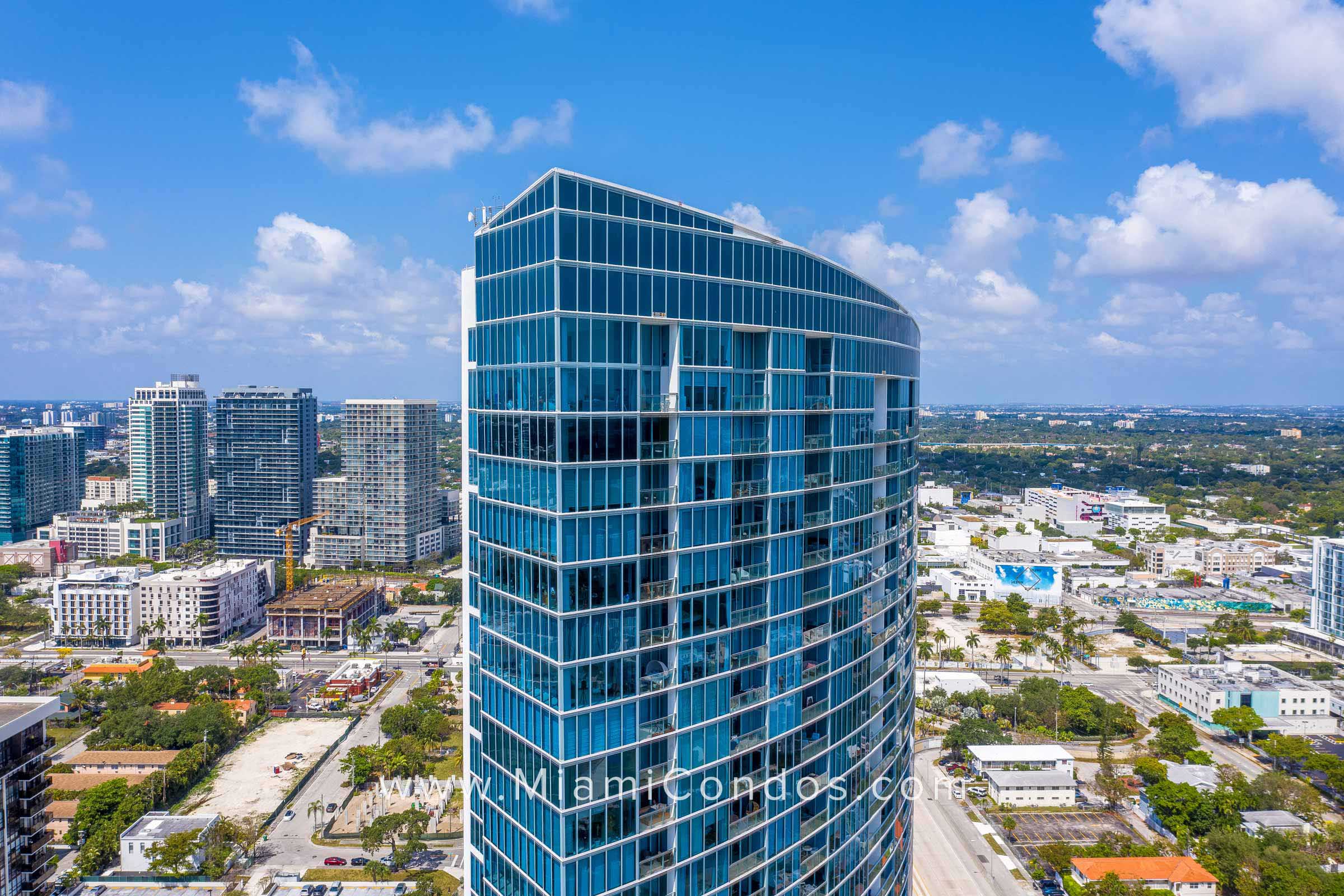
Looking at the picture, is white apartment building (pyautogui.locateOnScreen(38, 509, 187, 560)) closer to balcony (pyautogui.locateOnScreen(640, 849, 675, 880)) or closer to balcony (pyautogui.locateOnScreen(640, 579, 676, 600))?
balcony (pyautogui.locateOnScreen(640, 849, 675, 880))

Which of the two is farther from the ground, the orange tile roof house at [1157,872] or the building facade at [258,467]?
the building facade at [258,467]

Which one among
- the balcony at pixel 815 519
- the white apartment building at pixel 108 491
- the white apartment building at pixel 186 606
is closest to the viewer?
the balcony at pixel 815 519

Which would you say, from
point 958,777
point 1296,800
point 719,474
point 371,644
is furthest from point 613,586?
point 371,644

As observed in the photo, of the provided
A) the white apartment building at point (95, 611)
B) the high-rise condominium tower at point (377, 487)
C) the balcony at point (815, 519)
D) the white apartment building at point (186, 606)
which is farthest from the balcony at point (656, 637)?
the high-rise condominium tower at point (377, 487)

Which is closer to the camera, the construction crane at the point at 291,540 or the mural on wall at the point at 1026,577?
the mural on wall at the point at 1026,577

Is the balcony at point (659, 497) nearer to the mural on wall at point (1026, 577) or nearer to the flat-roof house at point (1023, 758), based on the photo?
the flat-roof house at point (1023, 758)

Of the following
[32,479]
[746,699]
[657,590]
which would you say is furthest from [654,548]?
[32,479]
